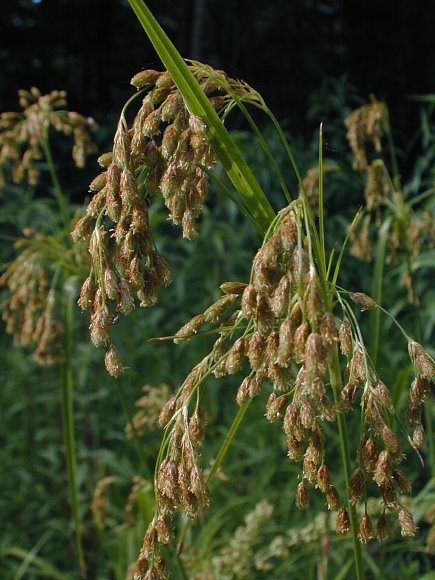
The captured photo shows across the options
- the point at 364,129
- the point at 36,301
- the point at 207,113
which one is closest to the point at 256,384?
the point at 207,113

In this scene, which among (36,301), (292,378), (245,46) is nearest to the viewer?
(292,378)

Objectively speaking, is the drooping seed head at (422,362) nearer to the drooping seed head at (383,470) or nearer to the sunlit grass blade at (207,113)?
the drooping seed head at (383,470)

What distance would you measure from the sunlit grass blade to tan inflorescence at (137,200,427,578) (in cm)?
8

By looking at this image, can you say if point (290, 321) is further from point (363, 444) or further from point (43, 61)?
point (43, 61)

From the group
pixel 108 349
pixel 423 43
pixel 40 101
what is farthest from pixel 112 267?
pixel 423 43

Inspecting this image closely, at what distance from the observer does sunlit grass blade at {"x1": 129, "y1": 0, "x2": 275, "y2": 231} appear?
3.54 ft

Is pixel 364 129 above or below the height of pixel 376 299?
above

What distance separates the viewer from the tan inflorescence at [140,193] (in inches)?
43.8

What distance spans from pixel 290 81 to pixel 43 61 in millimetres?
3351

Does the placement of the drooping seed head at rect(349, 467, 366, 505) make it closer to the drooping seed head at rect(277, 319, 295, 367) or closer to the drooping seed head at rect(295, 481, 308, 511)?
the drooping seed head at rect(295, 481, 308, 511)

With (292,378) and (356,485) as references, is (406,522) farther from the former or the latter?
(292,378)

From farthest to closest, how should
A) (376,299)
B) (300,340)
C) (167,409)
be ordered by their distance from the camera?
(376,299) < (167,409) < (300,340)

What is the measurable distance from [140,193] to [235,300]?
218mm

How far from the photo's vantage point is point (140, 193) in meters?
1.18
